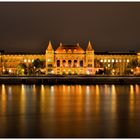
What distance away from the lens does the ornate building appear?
13200 cm

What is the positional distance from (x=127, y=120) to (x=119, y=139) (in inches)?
256

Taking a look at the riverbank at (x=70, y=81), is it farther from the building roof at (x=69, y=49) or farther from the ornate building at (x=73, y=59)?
the building roof at (x=69, y=49)

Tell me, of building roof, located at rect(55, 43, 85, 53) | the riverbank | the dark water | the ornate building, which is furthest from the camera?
building roof, located at rect(55, 43, 85, 53)

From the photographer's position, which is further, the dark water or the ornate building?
the ornate building

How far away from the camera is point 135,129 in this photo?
24500 mm

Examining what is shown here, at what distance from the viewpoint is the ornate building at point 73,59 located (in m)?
132

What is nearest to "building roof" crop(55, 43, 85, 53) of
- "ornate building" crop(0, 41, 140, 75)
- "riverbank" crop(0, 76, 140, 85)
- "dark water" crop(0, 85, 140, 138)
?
"ornate building" crop(0, 41, 140, 75)

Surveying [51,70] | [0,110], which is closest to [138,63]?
[51,70]

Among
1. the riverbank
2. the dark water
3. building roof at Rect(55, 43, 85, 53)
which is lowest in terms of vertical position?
the dark water

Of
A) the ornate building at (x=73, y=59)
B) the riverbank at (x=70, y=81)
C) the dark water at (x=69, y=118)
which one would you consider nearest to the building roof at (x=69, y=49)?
the ornate building at (x=73, y=59)

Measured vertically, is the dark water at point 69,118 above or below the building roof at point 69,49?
below

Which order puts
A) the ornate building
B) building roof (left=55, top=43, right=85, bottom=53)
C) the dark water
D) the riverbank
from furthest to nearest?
building roof (left=55, top=43, right=85, bottom=53)
the ornate building
the riverbank
the dark water

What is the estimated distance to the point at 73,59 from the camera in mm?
135000

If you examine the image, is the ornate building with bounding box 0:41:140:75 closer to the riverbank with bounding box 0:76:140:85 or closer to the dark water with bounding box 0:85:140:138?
the riverbank with bounding box 0:76:140:85
